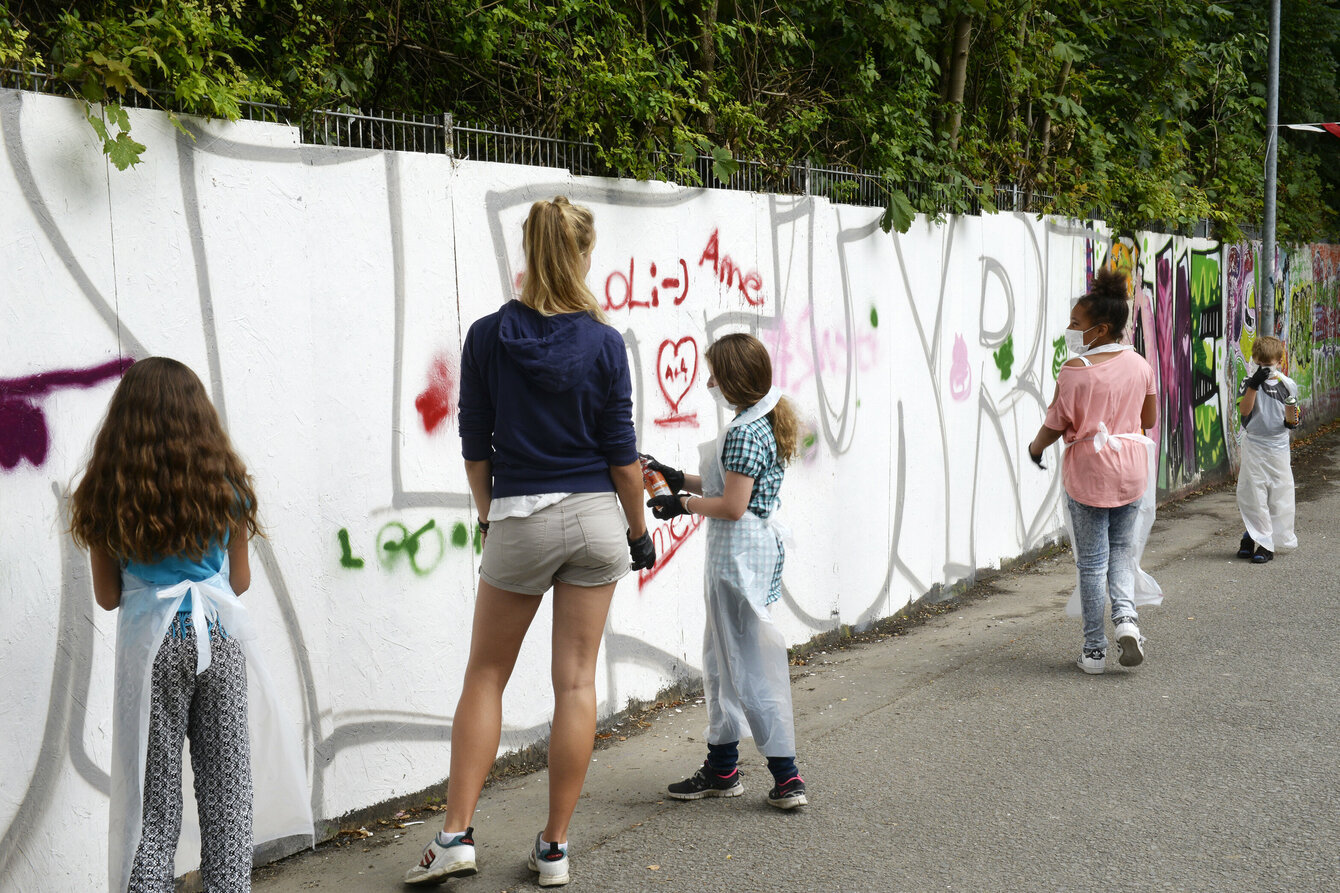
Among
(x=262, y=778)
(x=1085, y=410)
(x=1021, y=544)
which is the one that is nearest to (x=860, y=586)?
(x=1085, y=410)

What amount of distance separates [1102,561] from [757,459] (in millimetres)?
2670

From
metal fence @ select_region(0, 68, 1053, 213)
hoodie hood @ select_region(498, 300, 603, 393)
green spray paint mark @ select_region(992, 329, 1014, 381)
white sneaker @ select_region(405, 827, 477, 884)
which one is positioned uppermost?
metal fence @ select_region(0, 68, 1053, 213)

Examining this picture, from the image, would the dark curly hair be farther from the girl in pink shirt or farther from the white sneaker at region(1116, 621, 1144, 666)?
the white sneaker at region(1116, 621, 1144, 666)

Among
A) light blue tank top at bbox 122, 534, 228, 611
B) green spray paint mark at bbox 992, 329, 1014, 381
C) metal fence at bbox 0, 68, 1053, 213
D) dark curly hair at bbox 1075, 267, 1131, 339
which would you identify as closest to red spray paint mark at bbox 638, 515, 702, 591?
metal fence at bbox 0, 68, 1053, 213

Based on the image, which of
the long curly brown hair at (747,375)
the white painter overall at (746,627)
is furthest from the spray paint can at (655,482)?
the long curly brown hair at (747,375)

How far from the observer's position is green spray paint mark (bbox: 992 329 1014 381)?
8414 millimetres

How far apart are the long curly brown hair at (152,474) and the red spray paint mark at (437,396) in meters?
1.38

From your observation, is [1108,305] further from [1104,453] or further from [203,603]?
[203,603]

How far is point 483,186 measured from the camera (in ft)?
14.9

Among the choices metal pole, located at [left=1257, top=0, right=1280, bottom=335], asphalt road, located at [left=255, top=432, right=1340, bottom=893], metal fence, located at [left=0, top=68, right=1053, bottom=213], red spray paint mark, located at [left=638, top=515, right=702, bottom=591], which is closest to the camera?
asphalt road, located at [left=255, top=432, right=1340, bottom=893]

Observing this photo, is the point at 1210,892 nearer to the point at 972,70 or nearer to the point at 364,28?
the point at 364,28

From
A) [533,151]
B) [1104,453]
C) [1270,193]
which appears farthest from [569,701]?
[1270,193]

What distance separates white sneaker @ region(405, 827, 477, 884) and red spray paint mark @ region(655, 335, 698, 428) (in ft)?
7.43

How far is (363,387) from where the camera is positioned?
13.5 feet
